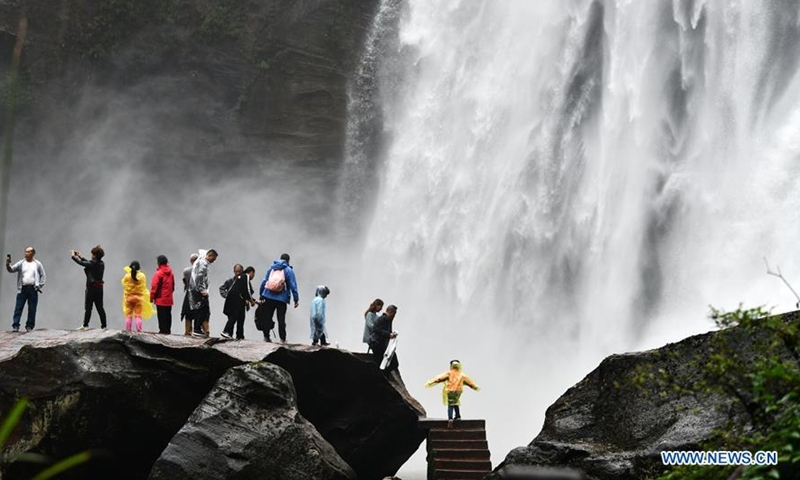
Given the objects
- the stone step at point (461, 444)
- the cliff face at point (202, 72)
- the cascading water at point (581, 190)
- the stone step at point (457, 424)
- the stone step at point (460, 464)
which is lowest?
the stone step at point (460, 464)

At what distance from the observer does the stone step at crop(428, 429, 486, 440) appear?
47.6 feet

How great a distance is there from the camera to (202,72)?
29812 millimetres

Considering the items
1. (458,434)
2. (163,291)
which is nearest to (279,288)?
(163,291)

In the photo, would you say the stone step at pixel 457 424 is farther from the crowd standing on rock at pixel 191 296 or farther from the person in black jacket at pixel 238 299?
the person in black jacket at pixel 238 299

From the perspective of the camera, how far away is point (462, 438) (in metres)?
14.6

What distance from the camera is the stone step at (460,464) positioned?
46.5ft

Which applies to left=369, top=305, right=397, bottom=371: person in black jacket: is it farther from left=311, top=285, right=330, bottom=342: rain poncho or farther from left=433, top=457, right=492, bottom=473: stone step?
left=433, top=457, right=492, bottom=473: stone step

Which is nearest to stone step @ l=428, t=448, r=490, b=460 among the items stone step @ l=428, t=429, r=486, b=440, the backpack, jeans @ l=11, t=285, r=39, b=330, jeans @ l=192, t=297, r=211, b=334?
stone step @ l=428, t=429, r=486, b=440

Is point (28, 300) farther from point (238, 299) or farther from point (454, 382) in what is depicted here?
point (454, 382)

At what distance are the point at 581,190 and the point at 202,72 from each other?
45.2 feet

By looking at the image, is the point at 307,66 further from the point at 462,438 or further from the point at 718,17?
the point at 462,438

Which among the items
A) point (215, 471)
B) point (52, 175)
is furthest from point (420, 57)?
point (215, 471)

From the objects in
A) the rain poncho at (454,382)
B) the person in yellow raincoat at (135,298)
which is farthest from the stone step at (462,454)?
the person in yellow raincoat at (135,298)

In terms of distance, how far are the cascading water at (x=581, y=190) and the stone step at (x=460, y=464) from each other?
6063mm
